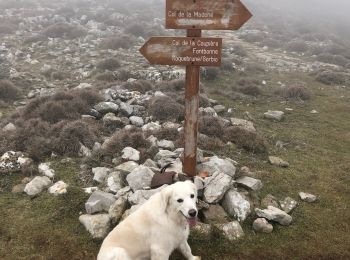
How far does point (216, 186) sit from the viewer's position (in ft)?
21.9

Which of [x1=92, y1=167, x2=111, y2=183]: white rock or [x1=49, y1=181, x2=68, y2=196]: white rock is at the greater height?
[x1=92, y1=167, x2=111, y2=183]: white rock

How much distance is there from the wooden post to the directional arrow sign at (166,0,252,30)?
7.0 inches

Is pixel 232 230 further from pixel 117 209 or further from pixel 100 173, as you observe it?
pixel 100 173

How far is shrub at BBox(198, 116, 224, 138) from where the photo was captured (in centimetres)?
991

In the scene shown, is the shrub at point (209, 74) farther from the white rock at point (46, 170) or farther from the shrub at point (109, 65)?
the white rock at point (46, 170)

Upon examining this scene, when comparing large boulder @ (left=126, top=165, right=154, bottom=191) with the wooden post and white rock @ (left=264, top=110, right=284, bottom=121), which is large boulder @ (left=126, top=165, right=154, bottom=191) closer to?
the wooden post

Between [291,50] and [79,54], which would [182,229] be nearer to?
[79,54]

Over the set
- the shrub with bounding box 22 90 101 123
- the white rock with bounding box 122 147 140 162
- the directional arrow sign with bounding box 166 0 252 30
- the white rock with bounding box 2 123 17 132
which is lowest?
the white rock with bounding box 2 123 17 132

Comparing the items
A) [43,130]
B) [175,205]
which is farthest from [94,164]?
[175,205]

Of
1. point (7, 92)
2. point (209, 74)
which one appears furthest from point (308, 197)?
point (7, 92)

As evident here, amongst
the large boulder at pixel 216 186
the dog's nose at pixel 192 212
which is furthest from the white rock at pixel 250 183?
the dog's nose at pixel 192 212

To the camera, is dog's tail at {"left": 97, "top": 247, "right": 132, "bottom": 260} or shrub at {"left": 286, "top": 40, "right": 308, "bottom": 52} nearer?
dog's tail at {"left": 97, "top": 247, "right": 132, "bottom": 260}

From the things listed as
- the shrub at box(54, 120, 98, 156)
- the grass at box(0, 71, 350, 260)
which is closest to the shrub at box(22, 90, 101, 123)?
the shrub at box(54, 120, 98, 156)

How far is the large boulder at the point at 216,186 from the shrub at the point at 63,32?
22649mm
